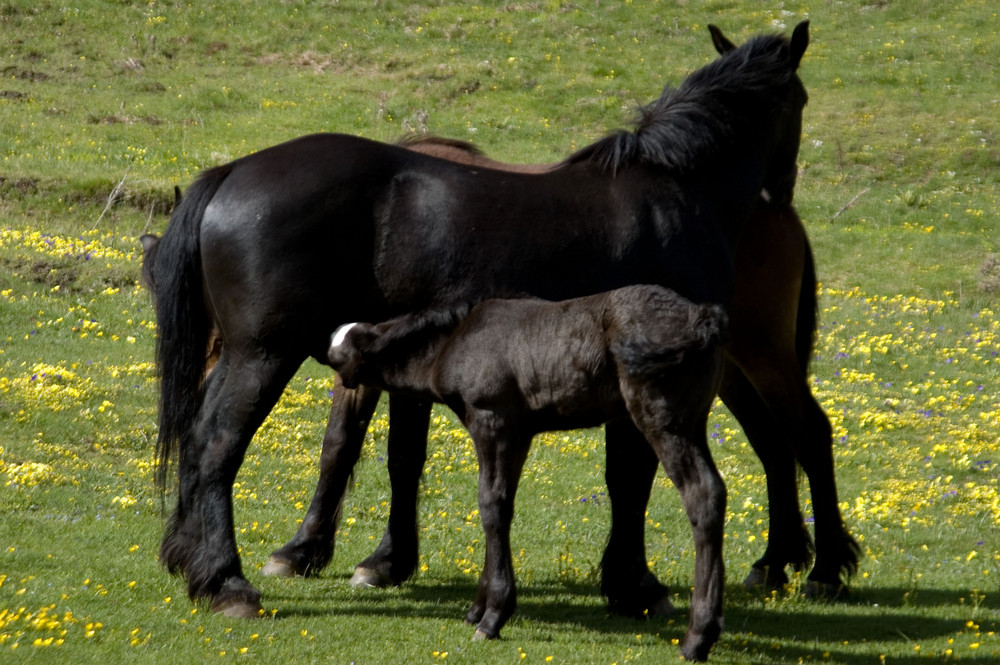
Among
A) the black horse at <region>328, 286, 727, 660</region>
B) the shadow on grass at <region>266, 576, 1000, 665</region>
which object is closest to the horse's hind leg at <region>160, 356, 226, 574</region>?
the shadow on grass at <region>266, 576, 1000, 665</region>

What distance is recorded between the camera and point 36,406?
1204cm

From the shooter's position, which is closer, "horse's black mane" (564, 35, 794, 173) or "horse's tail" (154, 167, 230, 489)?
"horse's tail" (154, 167, 230, 489)

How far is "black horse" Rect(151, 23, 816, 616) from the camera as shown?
713 cm

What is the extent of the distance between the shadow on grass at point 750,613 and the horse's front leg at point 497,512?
71cm

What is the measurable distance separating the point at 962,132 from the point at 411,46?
635 inches

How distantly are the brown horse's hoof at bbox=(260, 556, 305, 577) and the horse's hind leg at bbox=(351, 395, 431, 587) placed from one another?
45 cm

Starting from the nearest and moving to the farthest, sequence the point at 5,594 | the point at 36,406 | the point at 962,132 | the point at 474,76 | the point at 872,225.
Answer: the point at 5,594 → the point at 36,406 → the point at 872,225 → the point at 962,132 → the point at 474,76

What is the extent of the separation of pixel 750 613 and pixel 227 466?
385cm

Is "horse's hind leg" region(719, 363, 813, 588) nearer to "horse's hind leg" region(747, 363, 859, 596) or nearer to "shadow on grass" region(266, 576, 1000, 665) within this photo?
"horse's hind leg" region(747, 363, 859, 596)

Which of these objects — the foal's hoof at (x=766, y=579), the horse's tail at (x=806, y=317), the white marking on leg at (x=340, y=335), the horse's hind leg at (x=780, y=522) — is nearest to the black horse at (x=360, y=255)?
the white marking on leg at (x=340, y=335)

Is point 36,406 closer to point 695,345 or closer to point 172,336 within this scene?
point 172,336

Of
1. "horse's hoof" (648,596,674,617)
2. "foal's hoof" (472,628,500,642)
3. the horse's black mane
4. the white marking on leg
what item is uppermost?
the horse's black mane

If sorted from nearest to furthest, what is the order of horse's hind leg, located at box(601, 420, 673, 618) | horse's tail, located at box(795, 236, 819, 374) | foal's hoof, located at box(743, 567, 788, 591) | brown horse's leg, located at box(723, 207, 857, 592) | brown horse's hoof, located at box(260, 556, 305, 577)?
horse's hind leg, located at box(601, 420, 673, 618), brown horse's hoof, located at box(260, 556, 305, 577), brown horse's leg, located at box(723, 207, 857, 592), foal's hoof, located at box(743, 567, 788, 591), horse's tail, located at box(795, 236, 819, 374)

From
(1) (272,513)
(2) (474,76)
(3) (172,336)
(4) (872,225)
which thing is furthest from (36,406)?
(2) (474,76)
